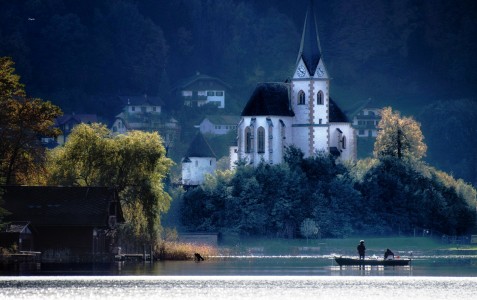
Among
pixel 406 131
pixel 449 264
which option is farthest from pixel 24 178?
pixel 406 131

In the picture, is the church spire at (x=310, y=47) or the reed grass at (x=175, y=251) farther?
the church spire at (x=310, y=47)

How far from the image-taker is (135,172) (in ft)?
422

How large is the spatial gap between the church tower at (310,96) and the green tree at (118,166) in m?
40.3

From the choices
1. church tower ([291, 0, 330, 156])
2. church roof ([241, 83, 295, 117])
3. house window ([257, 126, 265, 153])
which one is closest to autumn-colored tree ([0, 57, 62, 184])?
church roof ([241, 83, 295, 117])

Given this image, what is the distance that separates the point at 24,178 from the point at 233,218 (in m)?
30.7

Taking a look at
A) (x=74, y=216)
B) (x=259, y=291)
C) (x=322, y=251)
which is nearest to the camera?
(x=259, y=291)

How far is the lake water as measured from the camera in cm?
9119

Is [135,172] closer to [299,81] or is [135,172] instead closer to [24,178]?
[24,178]

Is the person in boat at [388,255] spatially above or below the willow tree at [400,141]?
below

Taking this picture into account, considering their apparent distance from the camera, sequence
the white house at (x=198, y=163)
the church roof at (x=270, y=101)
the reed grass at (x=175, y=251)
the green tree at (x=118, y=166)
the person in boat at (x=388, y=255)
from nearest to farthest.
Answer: the person in boat at (x=388, y=255) < the reed grass at (x=175, y=251) < the green tree at (x=118, y=166) < the church roof at (x=270, y=101) < the white house at (x=198, y=163)

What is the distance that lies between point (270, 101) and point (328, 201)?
539 inches

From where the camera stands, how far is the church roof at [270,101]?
556 ft

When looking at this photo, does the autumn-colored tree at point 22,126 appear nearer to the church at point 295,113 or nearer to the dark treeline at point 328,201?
the dark treeline at point 328,201

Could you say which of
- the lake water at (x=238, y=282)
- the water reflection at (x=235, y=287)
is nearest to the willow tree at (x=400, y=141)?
the lake water at (x=238, y=282)
